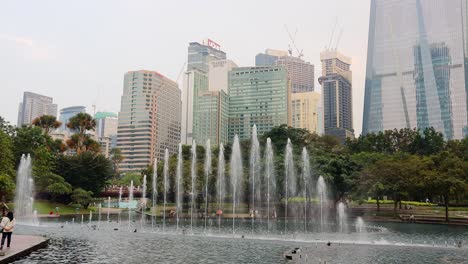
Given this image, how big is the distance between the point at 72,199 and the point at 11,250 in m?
61.6

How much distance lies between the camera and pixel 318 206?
77.9 meters

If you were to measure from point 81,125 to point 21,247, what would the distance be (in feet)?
252

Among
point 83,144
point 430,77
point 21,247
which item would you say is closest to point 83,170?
point 83,144

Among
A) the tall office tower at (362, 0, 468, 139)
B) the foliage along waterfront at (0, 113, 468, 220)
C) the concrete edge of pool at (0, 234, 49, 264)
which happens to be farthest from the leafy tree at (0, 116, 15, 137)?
the tall office tower at (362, 0, 468, 139)

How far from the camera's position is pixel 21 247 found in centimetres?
2366

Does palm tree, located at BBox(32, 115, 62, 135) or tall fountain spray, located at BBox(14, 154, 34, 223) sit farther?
palm tree, located at BBox(32, 115, 62, 135)

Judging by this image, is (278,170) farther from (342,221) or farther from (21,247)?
(21,247)

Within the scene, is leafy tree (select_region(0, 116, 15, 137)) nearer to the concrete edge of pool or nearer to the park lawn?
the park lawn

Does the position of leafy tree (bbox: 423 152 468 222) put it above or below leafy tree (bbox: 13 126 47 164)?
below

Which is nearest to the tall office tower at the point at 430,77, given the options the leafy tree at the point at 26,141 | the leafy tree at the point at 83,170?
the leafy tree at the point at 83,170

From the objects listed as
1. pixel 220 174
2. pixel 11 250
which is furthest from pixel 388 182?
pixel 11 250

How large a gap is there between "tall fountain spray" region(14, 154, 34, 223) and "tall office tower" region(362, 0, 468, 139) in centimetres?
15763

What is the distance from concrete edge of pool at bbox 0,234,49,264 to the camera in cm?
2038

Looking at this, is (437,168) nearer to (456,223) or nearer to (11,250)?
(456,223)
